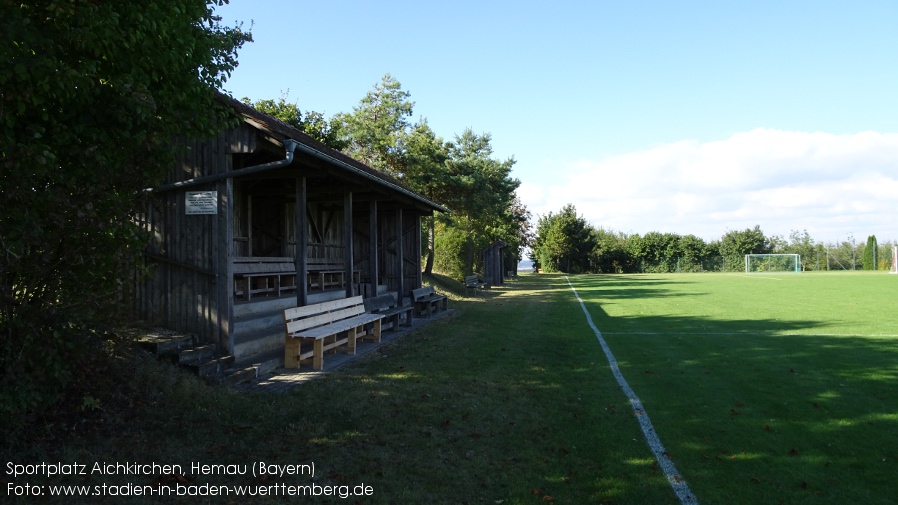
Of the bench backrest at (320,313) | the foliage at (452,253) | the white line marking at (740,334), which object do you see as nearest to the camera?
the bench backrest at (320,313)

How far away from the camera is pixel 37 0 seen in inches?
181

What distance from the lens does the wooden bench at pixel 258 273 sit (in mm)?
10191

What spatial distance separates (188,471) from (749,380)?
7217mm

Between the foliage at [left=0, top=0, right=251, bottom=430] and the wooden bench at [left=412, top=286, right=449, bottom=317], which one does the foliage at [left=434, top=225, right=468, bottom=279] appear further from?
the foliage at [left=0, top=0, right=251, bottom=430]

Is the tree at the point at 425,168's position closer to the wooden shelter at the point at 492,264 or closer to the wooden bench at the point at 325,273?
the wooden shelter at the point at 492,264

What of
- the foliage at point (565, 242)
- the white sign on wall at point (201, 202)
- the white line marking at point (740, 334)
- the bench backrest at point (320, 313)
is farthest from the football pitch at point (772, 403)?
the foliage at point (565, 242)

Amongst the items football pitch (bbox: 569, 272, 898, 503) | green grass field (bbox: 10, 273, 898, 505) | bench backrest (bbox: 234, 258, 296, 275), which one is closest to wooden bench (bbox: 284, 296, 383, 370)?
green grass field (bbox: 10, 273, 898, 505)

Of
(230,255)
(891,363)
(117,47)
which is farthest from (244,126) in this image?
(891,363)

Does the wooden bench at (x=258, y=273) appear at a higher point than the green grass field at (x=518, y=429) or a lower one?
higher

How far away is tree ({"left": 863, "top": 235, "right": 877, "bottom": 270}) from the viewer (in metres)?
76.9

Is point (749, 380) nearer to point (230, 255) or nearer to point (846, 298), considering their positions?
point (230, 255)

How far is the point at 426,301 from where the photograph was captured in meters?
16.5

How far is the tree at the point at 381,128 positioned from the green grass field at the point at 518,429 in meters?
20.3

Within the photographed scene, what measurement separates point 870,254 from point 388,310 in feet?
282
